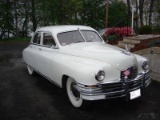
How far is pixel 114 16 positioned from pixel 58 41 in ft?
70.3

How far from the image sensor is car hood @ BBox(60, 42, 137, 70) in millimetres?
4719

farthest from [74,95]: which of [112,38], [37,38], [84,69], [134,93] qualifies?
[112,38]

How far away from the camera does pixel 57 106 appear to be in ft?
17.1

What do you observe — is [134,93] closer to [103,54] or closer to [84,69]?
[103,54]

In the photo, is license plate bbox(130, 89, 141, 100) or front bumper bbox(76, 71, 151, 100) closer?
front bumper bbox(76, 71, 151, 100)

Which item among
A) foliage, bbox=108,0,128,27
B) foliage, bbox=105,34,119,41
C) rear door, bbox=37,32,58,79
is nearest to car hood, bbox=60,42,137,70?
rear door, bbox=37,32,58,79

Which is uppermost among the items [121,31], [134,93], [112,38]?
[121,31]

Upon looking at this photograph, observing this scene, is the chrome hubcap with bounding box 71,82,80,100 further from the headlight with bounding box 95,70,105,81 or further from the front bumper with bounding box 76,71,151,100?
the headlight with bounding box 95,70,105,81

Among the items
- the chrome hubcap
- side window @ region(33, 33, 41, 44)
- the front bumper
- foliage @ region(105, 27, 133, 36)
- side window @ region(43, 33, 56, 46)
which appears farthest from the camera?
foliage @ region(105, 27, 133, 36)

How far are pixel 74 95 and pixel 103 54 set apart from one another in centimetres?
114

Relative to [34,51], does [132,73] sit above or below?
below

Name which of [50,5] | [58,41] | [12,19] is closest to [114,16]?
[50,5]

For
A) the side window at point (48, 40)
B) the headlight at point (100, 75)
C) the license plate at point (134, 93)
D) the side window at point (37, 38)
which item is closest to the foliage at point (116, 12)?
the side window at point (37, 38)

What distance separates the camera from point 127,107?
5.03 meters
